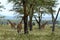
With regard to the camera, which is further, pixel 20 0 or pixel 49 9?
pixel 49 9

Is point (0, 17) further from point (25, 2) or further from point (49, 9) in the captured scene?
point (25, 2)

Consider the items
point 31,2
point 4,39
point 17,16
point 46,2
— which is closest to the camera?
point 4,39

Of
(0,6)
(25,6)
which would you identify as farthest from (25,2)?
(0,6)

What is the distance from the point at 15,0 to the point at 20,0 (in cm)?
265

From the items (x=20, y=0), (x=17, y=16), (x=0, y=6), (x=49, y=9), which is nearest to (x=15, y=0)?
(x=20, y=0)

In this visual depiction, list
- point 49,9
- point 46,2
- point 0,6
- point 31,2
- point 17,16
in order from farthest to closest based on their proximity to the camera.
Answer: point 17,16 < point 49,9 < point 0,6 < point 46,2 < point 31,2

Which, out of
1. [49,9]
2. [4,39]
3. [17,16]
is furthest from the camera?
[17,16]

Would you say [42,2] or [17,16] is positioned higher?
[42,2]

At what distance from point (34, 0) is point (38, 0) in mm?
480

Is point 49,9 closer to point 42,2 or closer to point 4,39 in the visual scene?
point 42,2

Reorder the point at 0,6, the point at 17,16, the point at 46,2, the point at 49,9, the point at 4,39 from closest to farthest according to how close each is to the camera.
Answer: the point at 4,39 → the point at 46,2 → the point at 0,6 → the point at 49,9 → the point at 17,16

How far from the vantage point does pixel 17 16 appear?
203 feet

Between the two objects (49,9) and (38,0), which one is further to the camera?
(49,9)

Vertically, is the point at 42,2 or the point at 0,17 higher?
the point at 42,2
